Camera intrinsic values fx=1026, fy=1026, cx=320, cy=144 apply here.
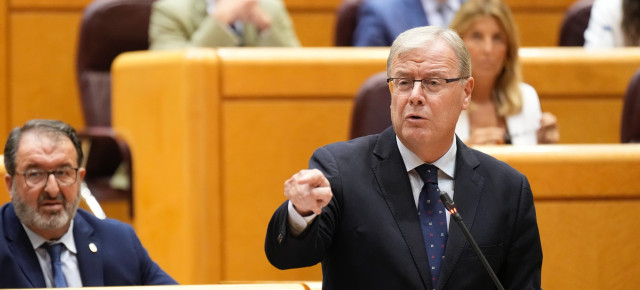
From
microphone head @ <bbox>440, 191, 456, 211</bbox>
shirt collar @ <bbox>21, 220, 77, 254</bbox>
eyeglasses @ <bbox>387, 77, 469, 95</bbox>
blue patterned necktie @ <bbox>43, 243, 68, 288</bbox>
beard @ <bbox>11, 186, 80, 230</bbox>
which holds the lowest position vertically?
blue patterned necktie @ <bbox>43, 243, 68, 288</bbox>

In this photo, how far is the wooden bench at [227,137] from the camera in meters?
1.16

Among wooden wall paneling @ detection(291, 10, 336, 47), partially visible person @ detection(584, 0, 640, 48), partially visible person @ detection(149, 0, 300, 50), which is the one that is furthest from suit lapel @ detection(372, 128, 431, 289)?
wooden wall paneling @ detection(291, 10, 336, 47)

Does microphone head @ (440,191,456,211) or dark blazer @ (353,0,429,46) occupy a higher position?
dark blazer @ (353,0,429,46)

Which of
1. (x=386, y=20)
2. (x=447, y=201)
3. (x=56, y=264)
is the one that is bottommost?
(x=56, y=264)

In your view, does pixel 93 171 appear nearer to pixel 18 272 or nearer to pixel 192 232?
pixel 192 232

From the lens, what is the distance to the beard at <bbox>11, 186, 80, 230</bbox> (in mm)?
883

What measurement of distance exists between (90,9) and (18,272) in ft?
2.11

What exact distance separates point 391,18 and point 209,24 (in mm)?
241

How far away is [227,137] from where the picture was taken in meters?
1.18

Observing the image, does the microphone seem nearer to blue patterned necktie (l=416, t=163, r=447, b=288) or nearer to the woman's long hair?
blue patterned necktie (l=416, t=163, r=447, b=288)

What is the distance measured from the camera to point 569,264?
1.00 meters

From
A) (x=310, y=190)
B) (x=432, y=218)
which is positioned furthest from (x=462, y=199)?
(x=310, y=190)

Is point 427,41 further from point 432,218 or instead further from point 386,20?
point 386,20

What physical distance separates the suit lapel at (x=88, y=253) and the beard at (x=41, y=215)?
2 centimetres
